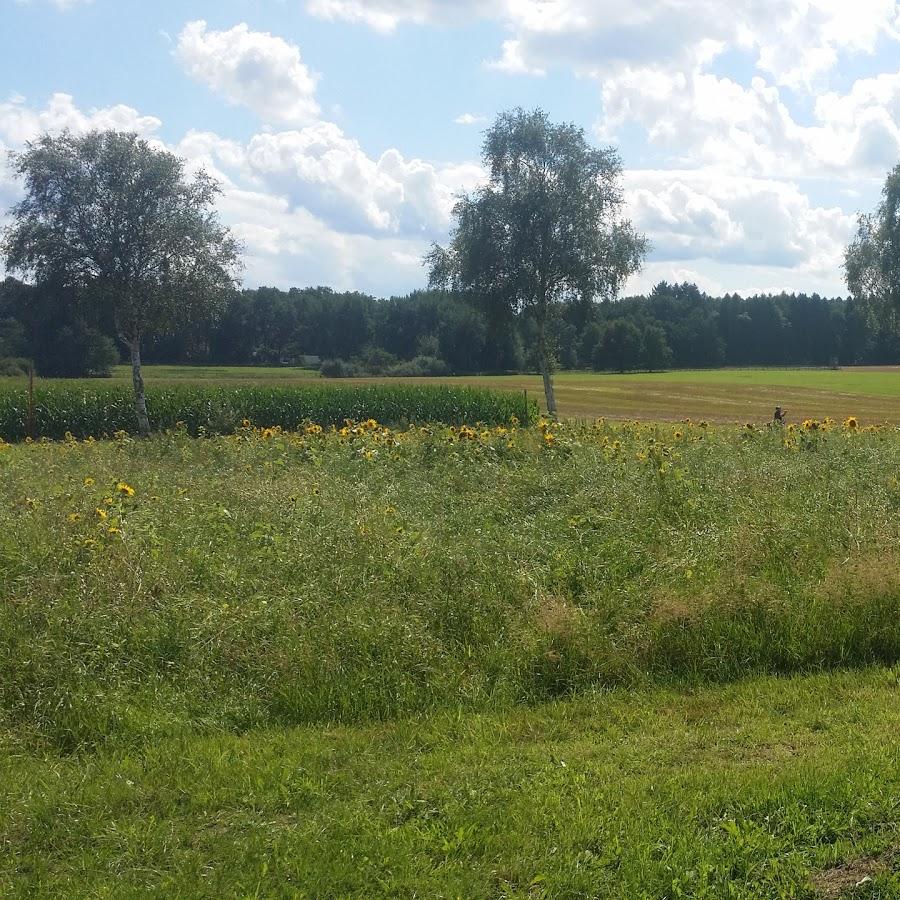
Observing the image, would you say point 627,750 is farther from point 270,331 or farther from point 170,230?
point 270,331

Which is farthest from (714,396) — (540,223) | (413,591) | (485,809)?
(485,809)

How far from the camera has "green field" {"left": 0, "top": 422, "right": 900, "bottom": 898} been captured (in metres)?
3.60

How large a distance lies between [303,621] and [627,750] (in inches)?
87.1

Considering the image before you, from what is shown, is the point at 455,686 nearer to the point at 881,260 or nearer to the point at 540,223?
the point at 540,223

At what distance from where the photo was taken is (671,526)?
25.9 feet

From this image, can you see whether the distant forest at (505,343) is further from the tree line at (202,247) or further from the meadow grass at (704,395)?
the tree line at (202,247)

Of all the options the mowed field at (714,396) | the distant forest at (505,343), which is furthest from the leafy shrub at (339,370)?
the mowed field at (714,396)

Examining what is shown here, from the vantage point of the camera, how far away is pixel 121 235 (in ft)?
79.3

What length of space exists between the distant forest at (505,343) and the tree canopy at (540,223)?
32986mm

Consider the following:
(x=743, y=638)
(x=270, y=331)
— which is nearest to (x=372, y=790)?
(x=743, y=638)

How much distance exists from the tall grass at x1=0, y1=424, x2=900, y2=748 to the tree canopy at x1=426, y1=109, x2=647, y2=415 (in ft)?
54.8

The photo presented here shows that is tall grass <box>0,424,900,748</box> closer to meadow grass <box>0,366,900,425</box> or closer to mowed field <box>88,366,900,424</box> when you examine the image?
meadow grass <box>0,366,900,425</box>

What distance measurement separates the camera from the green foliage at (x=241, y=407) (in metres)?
26.8

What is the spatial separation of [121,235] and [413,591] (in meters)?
20.5
